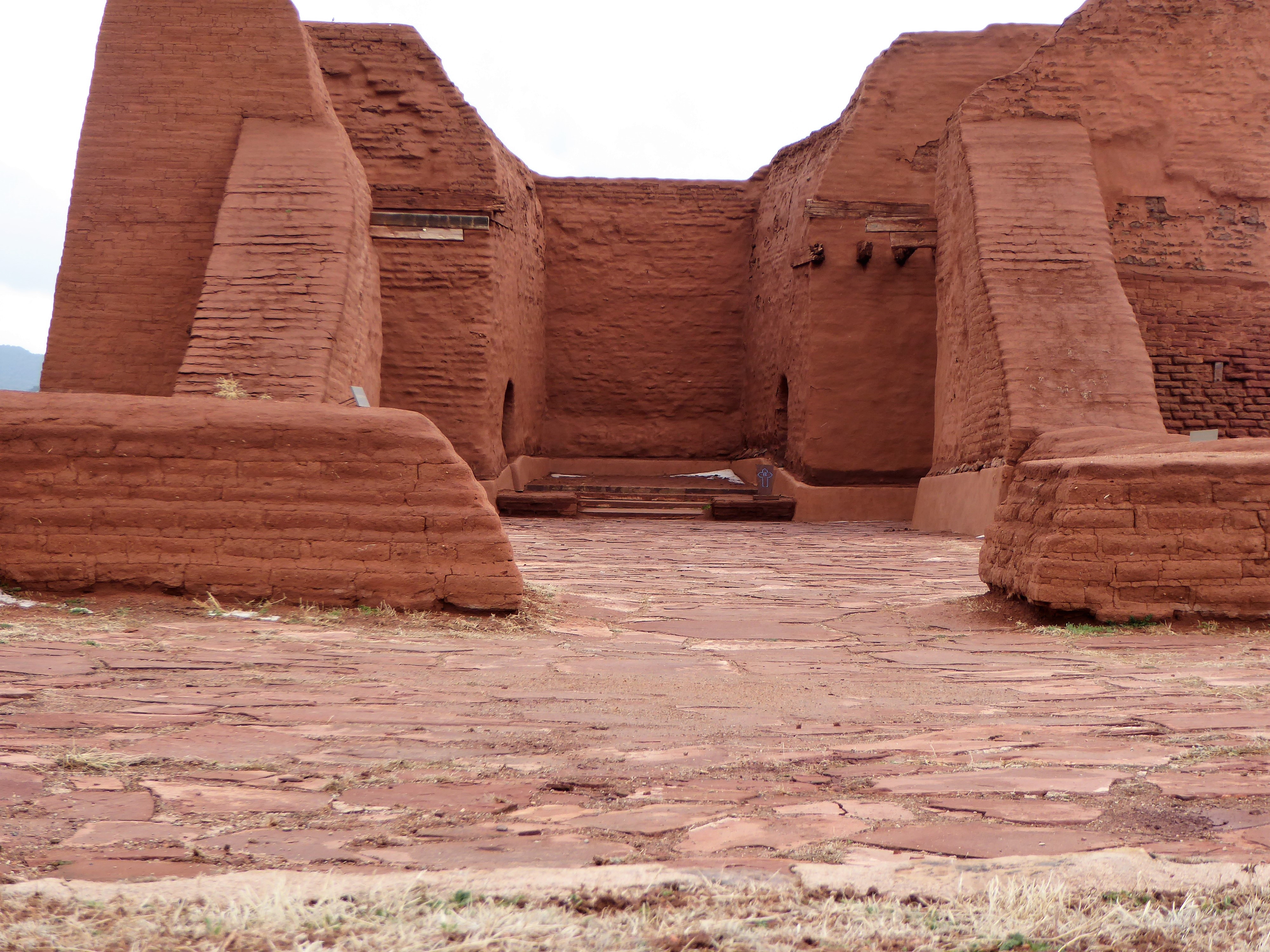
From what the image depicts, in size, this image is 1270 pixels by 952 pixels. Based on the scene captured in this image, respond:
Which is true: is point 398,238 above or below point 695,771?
above

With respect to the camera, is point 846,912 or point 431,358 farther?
point 431,358

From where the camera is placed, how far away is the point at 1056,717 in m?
3.07

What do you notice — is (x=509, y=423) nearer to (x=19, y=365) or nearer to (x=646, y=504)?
(x=646, y=504)

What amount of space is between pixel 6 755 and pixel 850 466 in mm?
11904

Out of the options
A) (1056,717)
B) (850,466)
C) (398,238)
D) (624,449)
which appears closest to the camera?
(1056,717)

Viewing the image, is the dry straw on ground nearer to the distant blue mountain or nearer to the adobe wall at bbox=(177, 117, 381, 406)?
the adobe wall at bbox=(177, 117, 381, 406)

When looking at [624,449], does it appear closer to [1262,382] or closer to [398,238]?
[398,238]

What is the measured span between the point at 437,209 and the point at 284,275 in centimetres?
329

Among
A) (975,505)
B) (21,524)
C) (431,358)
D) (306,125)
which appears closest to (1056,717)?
(21,524)

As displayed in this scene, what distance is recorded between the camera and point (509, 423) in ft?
47.2

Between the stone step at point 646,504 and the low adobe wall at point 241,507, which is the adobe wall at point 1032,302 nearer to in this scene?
the stone step at point 646,504

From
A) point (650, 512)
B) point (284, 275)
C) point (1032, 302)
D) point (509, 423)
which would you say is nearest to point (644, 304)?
point (509, 423)

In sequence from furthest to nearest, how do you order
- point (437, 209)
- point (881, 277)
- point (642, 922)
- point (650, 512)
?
point (650, 512)
point (881, 277)
point (437, 209)
point (642, 922)

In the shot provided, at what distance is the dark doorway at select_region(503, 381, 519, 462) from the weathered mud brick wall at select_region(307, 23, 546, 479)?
135 centimetres
